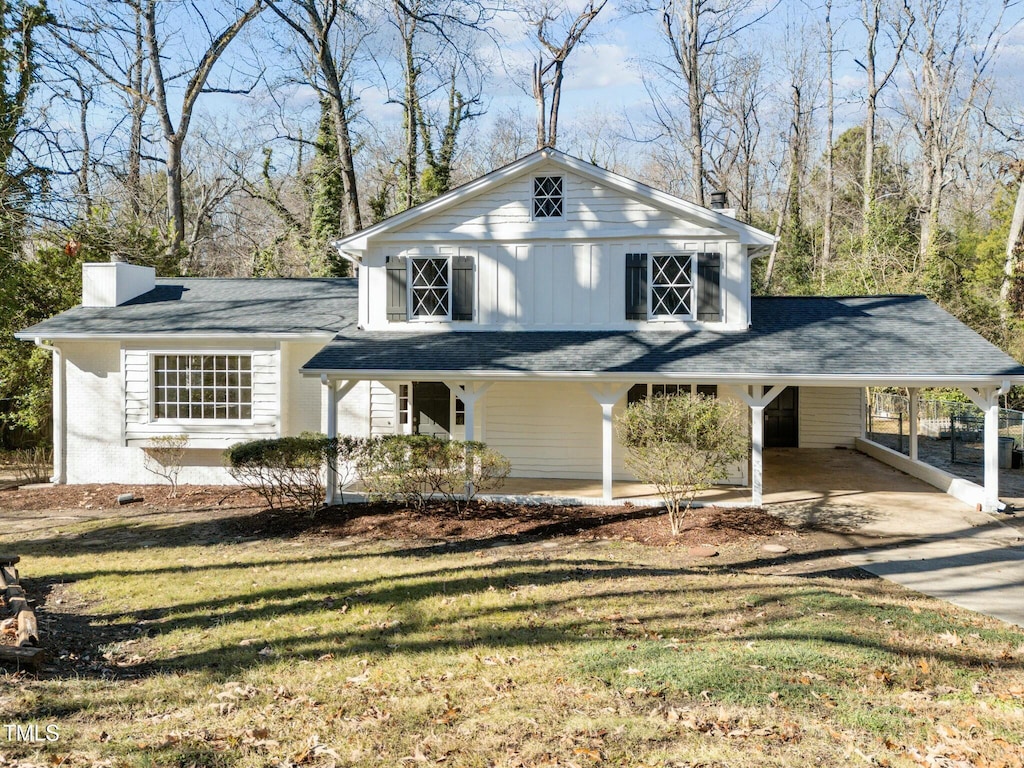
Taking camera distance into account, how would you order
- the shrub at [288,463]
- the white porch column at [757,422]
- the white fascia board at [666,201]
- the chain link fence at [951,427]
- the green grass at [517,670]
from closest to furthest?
the green grass at [517,670], the white porch column at [757,422], the shrub at [288,463], the white fascia board at [666,201], the chain link fence at [951,427]

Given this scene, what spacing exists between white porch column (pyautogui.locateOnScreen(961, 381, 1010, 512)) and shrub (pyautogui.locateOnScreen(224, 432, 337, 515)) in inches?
405

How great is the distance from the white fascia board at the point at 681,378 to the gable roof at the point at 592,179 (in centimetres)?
293

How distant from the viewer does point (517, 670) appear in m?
6.04

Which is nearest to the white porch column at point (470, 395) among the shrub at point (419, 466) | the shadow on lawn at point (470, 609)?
the shrub at point (419, 466)

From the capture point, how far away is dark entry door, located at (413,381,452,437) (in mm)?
15219

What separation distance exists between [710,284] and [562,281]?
8.89ft

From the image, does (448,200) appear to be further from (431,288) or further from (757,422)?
(757,422)

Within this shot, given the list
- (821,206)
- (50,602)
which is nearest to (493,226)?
(50,602)

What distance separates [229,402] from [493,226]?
6.26 metres

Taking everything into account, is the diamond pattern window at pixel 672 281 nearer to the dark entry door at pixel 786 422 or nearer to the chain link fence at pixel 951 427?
the dark entry door at pixel 786 422

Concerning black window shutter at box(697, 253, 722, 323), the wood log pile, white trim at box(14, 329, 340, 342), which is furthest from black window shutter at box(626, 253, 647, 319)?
the wood log pile

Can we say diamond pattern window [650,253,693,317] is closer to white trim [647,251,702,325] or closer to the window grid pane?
white trim [647,251,702,325]

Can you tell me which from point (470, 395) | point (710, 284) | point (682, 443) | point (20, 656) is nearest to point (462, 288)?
point (470, 395)

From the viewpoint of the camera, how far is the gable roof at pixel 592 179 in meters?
13.8
